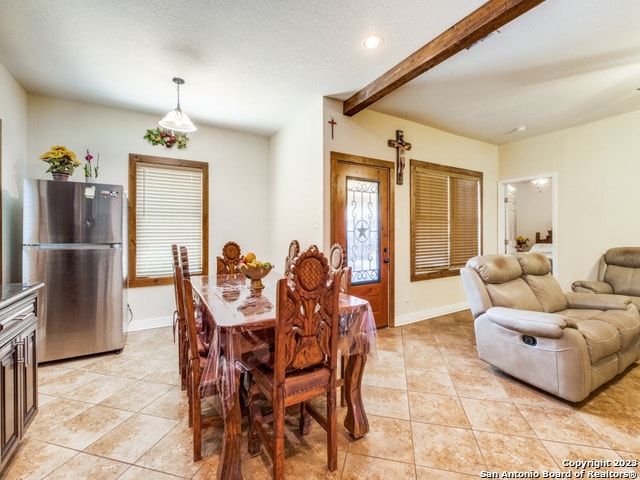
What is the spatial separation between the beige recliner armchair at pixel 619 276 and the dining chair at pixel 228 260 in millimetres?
4206

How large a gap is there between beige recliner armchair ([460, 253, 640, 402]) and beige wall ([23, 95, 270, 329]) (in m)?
3.27

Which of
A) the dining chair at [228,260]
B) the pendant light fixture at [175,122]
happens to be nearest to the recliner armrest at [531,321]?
the dining chair at [228,260]

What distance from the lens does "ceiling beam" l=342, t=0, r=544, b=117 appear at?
1894mm

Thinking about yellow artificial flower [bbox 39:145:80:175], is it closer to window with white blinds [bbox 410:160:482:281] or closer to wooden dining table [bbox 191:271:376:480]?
wooden dining table [bbox 191:271:376:480]

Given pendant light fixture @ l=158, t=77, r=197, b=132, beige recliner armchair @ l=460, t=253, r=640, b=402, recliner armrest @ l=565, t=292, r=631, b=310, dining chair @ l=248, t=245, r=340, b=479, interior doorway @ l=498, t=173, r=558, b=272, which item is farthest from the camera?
interior doorway @ l=498, t=173, r=558, b=272

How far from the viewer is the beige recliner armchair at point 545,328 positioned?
2059mm

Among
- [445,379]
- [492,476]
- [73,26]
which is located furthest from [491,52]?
[73,26]

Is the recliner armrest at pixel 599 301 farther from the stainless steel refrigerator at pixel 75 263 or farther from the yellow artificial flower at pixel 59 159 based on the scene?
the yellow artificial flower at pixel 59 159

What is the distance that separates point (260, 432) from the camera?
1.57 metres

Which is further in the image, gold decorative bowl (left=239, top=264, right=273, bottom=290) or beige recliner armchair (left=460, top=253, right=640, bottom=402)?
gold decorative bowl (left=239, top=264, right=273, bottom=290)

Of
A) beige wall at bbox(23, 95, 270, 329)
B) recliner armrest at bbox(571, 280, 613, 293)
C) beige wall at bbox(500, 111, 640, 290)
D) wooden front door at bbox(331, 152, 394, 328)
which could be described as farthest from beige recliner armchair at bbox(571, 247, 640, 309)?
beige wall at bbox(23, 95, 270, 329)

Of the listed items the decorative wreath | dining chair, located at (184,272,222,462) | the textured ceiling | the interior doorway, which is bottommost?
dining chair, located at (184,272,222,462)

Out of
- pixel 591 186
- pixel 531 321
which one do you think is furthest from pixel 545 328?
pixel 591 186

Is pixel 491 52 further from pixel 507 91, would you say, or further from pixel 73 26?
pixel 73 26
